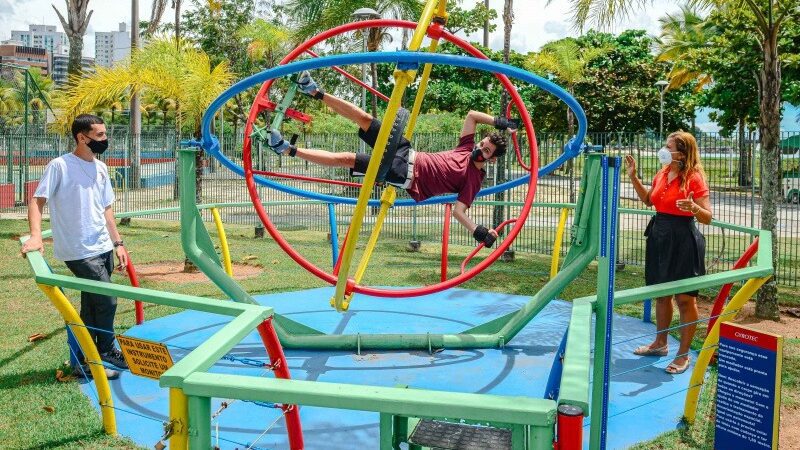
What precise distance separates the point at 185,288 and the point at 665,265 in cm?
569

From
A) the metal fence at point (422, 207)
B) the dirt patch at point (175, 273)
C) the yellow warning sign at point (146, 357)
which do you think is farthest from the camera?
the metal fence at point (422, 207)

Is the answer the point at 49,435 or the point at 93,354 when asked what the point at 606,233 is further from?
the point at 49,435

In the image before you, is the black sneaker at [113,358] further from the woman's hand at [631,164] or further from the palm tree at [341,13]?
the palm tree at [341,13]

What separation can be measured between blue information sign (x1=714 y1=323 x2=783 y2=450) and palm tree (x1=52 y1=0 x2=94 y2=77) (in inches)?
628

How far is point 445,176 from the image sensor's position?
5.63 meters

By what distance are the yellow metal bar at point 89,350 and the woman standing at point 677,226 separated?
12.0 feet

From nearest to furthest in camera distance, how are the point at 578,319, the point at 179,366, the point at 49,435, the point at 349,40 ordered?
1. the point at 179,366
2. the point at 578,319
3. the point at 49,435
4. the point at 349,40

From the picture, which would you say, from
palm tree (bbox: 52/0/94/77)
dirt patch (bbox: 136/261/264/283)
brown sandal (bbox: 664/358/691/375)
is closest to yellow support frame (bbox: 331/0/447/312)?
brown sandal (bbox: 664/358/691/375)

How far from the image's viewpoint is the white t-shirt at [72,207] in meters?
4.84

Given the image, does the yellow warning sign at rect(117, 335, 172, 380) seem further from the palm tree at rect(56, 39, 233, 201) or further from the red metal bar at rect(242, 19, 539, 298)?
the palm tree at rect(56, 39, 233, 201)

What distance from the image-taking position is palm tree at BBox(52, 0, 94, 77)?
53.2ft

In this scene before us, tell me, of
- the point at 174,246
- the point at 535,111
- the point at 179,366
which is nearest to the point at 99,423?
the point at 179,366

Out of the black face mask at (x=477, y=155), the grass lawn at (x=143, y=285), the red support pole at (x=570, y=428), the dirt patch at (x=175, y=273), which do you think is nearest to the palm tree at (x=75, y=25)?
the grass lawn at (x=143, y=285)

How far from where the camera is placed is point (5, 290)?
8211mm
